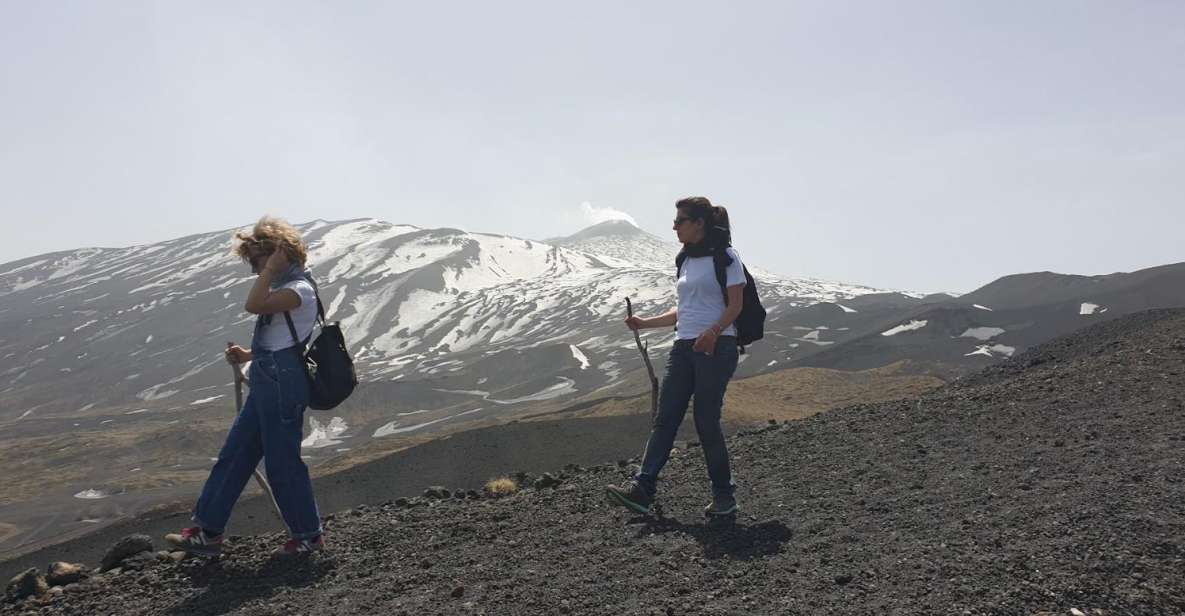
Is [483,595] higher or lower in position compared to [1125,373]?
lower

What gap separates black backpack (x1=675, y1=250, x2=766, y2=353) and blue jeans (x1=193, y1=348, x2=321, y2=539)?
233cm

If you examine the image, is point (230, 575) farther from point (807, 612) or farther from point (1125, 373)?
point (1125, 373)

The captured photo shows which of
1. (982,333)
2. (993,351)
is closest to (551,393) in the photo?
(982,333)

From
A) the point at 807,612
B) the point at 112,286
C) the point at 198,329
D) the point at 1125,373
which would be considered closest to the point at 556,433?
the point at 1125,373

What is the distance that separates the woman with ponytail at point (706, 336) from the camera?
491 cm

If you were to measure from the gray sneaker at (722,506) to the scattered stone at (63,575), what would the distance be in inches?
156

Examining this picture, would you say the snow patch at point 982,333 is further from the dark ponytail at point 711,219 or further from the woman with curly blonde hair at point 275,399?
the woman with curly blonde hair at point 275,399

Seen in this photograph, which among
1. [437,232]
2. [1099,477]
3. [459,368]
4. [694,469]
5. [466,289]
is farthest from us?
[437,232]

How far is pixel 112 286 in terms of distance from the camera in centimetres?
14962

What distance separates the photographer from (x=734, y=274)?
193 inches

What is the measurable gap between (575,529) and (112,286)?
549 ft

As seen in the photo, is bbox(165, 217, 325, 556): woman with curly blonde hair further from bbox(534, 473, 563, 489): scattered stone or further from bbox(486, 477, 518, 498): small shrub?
bbox(534, 473, 563, 489): scattered stone

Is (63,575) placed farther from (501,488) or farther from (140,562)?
(501,488)

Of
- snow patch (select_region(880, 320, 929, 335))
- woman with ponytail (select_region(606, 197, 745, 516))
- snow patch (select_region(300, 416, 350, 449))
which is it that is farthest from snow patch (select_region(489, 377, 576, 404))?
woman with ponytail (select_region(606, 197, 745, 516))
